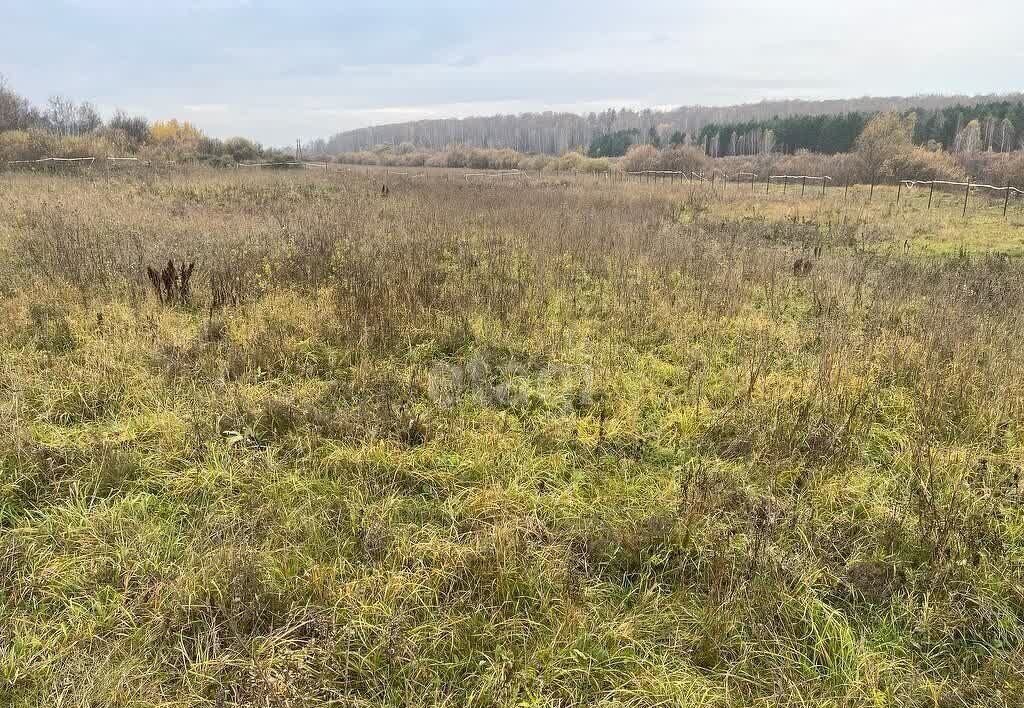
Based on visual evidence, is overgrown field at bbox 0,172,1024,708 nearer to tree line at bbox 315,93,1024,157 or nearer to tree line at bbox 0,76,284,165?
tree line at bbox 0,76,284,165

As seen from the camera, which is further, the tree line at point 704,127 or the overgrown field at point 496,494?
the tree line at point 704,127

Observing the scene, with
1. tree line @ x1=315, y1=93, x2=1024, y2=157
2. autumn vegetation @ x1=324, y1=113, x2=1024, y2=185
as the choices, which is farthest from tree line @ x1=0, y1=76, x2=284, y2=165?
tree line @ x1=315, y1=93, x2=1024, y2=157

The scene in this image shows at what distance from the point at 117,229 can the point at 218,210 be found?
Answer: 152 inches

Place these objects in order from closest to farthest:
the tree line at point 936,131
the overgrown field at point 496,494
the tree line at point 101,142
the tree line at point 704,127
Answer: the overgrown field at point 496,494, the tree line at point 101,142, the tree line at point 936,131, the tree line at point 704,127

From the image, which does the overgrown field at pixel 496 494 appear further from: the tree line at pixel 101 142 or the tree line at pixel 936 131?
the tree line at pixel 936 131

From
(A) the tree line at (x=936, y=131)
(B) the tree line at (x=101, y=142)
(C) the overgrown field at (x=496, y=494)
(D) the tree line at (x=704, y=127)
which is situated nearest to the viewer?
(C) the overgrown field at (x=496, y=494)

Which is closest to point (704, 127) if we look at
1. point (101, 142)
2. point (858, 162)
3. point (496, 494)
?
point (858, 162)

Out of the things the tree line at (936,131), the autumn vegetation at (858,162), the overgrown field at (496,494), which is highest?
the tree line at (936,131)

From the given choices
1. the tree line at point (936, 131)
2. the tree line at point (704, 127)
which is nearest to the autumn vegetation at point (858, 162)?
the tree line at point (936, 131)

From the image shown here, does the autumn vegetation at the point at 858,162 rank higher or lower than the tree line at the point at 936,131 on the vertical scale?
lower

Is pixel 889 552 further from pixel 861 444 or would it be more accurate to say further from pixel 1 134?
pixel 1 134

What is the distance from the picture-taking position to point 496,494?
3.04 m

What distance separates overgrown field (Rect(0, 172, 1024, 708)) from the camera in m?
2.16

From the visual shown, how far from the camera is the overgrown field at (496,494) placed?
2.16 meters
